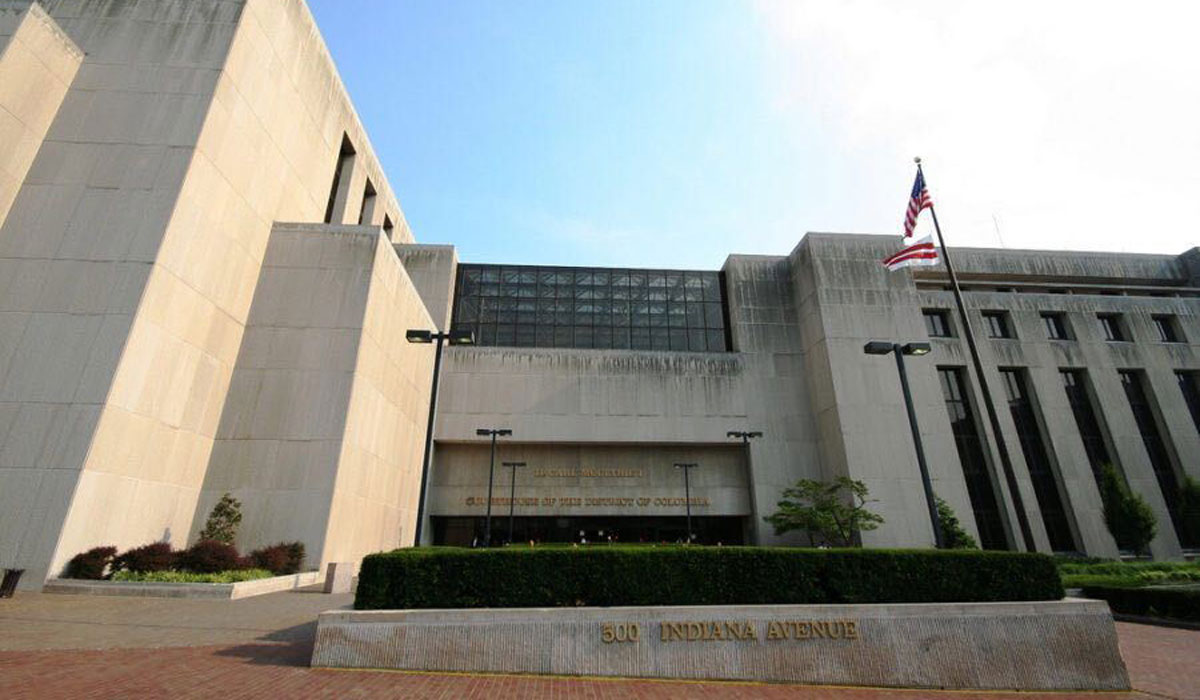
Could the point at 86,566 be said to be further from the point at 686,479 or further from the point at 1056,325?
the point at 1056,325

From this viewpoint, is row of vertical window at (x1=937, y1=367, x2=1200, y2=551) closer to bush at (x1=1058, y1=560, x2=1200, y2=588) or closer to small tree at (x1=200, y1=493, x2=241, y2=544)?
bush at (x1=1058, y1=560, x2=1200, y2=588)

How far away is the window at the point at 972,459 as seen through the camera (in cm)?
3144

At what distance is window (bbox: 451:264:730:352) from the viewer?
37.8m

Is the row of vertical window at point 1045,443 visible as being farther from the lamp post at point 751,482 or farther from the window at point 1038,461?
the lamp post at point 751,482

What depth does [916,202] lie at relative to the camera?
24219 mm

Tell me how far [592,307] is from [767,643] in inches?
1237

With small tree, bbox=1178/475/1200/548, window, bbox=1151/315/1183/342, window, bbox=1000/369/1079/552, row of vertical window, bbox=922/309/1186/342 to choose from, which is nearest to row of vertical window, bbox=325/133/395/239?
row of vertical window, bbox=922/309/1186/342

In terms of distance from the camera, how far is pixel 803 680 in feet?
29.0

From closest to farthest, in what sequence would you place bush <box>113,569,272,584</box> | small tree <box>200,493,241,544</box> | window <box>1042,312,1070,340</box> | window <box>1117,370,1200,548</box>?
1. bush <box>113,569,272,584</box>
2. small tree <box>200,493,241,544</box>
3. window <box>1117,370,1200,548</box>
4. window <box>1042,312,1070,340</box>

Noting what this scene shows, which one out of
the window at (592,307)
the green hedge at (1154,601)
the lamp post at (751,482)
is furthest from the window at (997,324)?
the green hedge at (1154,601)

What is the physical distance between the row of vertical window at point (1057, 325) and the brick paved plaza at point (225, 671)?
28063 millimetres

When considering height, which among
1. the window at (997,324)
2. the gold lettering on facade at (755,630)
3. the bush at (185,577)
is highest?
the window at (997,324)

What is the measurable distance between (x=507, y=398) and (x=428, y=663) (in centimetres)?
2549

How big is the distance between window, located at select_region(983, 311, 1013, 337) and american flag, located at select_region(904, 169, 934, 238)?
1703 cm
